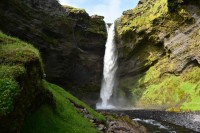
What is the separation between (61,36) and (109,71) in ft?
103

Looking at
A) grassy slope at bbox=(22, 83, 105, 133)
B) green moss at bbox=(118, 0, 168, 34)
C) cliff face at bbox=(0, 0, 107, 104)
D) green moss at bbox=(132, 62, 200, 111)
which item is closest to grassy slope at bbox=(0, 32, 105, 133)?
grassy slope at bbox=(22, 83, 105, 133)

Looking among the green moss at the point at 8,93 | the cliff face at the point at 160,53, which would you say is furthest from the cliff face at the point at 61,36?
the green moss at the point at 8,93

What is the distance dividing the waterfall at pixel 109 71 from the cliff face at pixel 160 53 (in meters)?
2.31

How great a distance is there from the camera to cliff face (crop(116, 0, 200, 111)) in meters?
85.7

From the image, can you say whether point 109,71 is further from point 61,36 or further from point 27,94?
point 27,94

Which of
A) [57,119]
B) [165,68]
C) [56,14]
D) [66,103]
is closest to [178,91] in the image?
[165,68]

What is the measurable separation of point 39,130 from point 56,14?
197 ft

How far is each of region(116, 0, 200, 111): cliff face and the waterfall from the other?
91.1 inches

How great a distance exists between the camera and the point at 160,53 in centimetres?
9800

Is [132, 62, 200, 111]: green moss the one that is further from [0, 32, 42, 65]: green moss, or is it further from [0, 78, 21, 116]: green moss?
[0, 78, 21, 116]: green moss

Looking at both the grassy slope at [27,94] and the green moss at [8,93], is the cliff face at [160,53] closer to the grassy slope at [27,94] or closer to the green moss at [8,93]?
the grassy slope at [27,94]

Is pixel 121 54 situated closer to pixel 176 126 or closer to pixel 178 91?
pixel 178 91

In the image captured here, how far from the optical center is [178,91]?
276 feet

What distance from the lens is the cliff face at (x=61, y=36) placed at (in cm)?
6762
